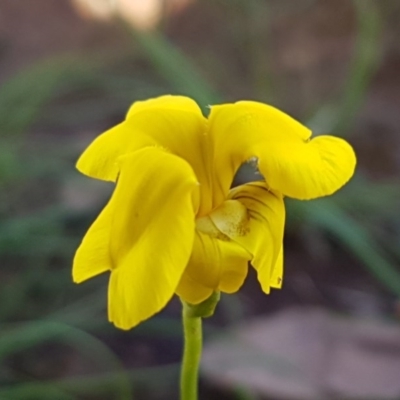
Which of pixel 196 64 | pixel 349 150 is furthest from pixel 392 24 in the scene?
pixel 349 150

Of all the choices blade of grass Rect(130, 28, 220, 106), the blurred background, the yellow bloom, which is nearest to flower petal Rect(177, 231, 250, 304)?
the yellow bloom

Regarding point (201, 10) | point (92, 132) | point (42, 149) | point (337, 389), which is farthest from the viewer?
point (201, 10)

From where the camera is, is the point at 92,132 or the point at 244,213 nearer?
the point at 244,213

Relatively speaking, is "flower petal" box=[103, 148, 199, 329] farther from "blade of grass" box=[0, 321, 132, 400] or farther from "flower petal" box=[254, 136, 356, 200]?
"blade of grass" box=[0, 321, 132, 400]

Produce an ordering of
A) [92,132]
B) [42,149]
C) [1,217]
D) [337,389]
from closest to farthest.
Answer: [337,389]
[1,217]
[42,149]
[92,132]

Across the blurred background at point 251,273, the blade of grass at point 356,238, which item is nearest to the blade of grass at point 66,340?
the blurred background at point 251,273

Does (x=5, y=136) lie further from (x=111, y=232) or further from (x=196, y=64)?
(x=111, y=232)

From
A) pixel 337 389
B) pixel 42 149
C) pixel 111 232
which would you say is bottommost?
pixel 337 389
